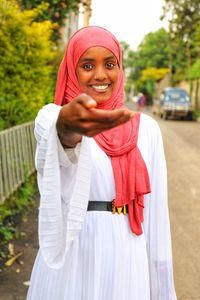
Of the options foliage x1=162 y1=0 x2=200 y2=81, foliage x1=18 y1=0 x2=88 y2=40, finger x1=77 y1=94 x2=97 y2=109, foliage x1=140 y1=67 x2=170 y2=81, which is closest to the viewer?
finger x1=77 y1=94 x2=97 y2=109

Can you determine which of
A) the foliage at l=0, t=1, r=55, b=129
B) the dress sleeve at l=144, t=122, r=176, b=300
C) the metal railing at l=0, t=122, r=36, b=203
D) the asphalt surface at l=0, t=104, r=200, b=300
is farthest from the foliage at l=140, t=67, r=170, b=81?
the dress sleeve at l=144, t=122, r=176, b=300

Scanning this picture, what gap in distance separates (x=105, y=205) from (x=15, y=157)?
4241 mm

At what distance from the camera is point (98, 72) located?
1.76m

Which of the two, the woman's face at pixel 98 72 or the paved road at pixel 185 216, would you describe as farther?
the paved road at pixel 185 216

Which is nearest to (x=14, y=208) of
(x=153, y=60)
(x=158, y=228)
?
(x=158, y=228)

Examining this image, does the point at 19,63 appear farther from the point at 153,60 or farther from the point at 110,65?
the point at 153,60

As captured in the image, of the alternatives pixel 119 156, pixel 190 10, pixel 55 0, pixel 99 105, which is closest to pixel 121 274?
pixel 119 156

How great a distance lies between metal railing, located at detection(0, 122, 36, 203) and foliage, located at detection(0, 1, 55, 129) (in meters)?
0.22

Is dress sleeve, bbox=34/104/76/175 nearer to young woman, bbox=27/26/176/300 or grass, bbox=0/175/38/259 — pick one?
young woman, bbox=27/26/176/300

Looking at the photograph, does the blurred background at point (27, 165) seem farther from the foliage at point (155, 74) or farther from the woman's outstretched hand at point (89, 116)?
the foliage at point (155, 74)

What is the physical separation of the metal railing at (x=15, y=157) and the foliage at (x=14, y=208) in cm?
11

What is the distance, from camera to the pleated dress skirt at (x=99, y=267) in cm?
180

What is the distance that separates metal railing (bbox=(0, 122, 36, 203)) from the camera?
207 inches

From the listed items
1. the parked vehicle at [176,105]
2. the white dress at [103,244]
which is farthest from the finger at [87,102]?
the parked vehicle at [176,105]
